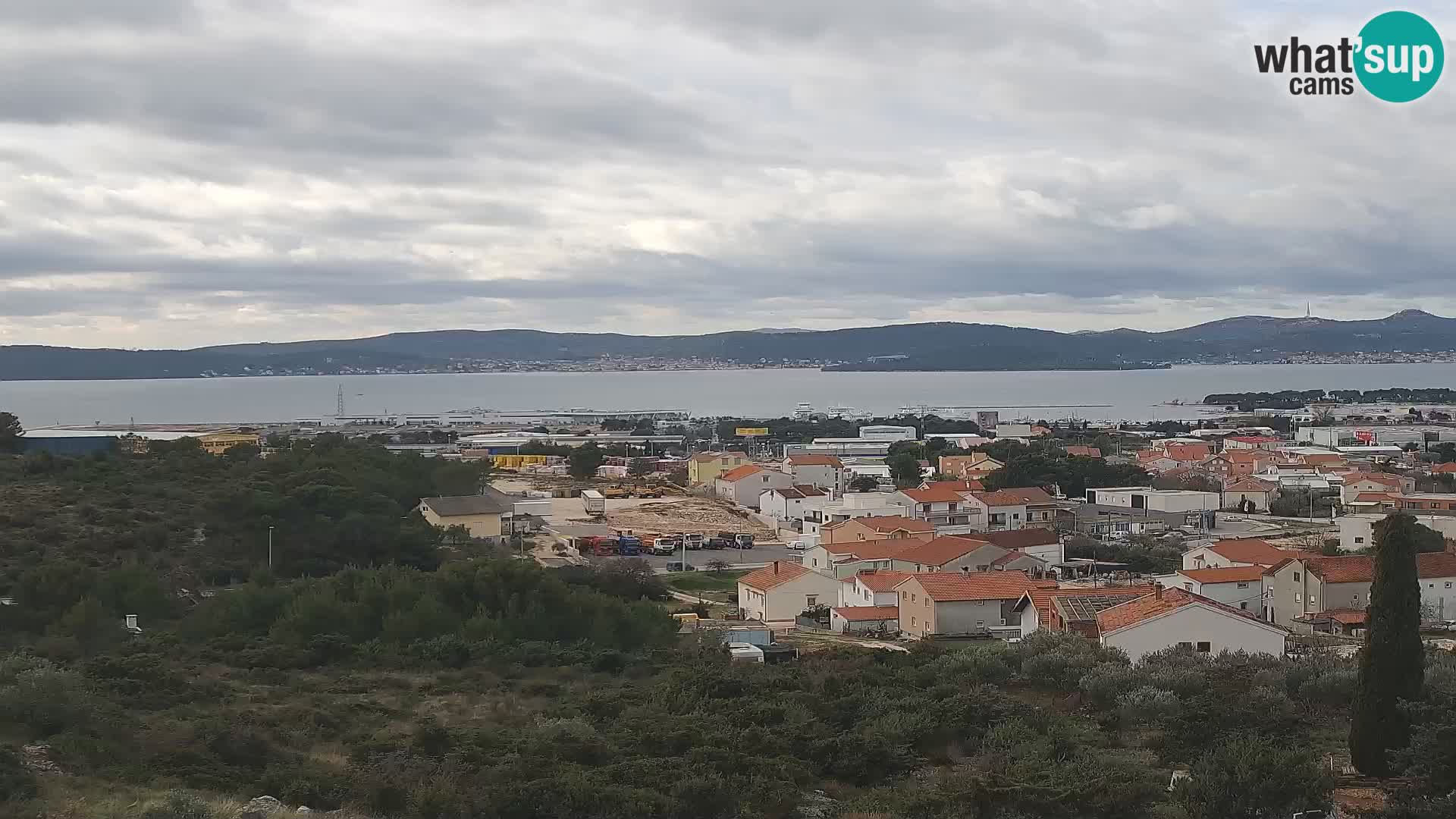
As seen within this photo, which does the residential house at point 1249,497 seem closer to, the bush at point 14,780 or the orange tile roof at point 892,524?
the orange tile roof at point 892,524

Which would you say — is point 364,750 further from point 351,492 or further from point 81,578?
point 351,492

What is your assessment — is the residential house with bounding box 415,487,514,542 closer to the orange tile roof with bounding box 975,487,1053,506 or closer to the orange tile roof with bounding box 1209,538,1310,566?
the orange tile roof with bounding box 975,487,1053,506

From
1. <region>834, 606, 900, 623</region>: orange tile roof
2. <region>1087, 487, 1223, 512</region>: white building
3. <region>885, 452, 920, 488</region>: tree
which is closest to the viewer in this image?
<region>834, 606, 900, 623</region>: orange tile roof

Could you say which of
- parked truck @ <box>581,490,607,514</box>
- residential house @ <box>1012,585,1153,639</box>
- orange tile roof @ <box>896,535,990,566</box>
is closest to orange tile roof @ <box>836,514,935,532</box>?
orange tile roof @ <box>896,535,990,566</box>

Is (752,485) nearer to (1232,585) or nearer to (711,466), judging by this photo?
(711,466)

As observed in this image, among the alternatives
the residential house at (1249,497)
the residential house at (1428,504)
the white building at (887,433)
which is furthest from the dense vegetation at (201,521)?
the white building at (887,433)

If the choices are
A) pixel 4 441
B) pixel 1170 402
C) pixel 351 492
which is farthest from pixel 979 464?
pixel 1170 402

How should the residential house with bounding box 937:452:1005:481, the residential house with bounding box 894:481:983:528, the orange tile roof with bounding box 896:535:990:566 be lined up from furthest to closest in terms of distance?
1. the residential house with bounding box 937:452:1005:481
2. the residential house with bounding box 894:481:983:528
3. the orange tile roof with bounding box 896:535:990:566

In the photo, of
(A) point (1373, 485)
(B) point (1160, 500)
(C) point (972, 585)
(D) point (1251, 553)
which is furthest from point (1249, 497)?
(C) point (972, 585)
